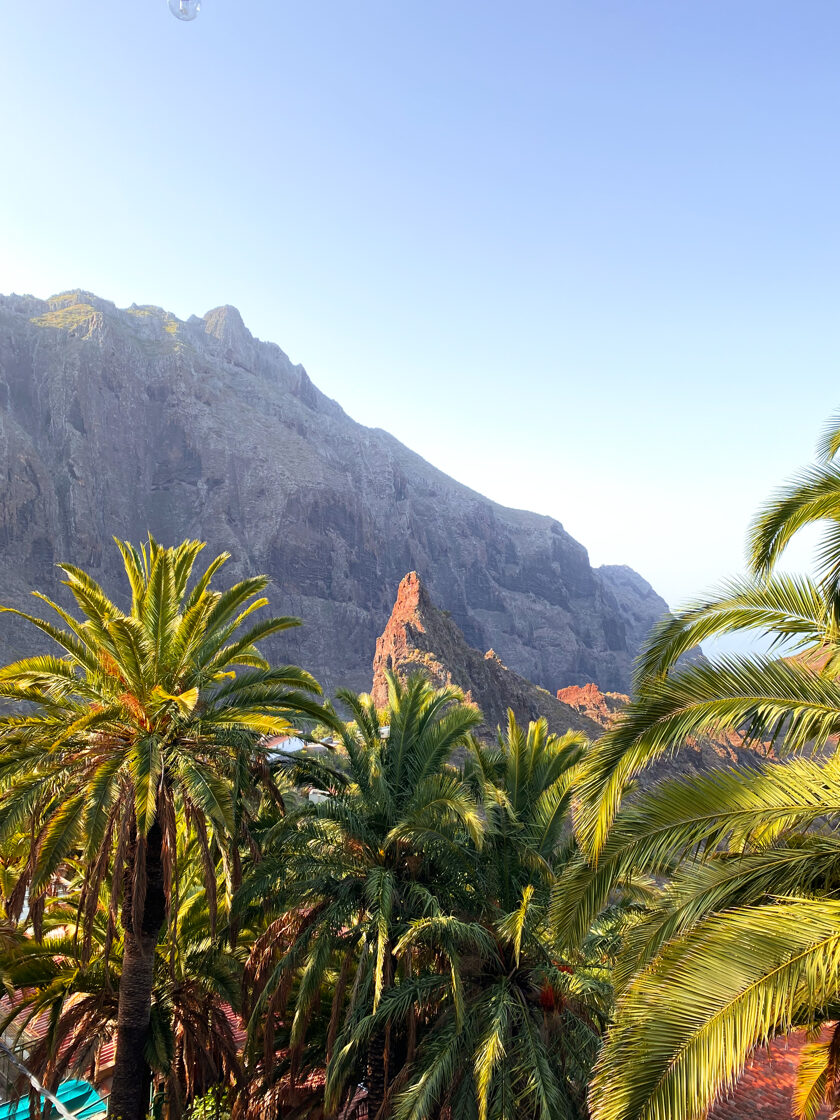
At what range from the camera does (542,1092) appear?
8.70 metres

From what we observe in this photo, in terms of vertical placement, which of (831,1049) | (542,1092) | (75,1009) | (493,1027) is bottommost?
(75,1009)

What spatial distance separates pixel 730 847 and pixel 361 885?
5.82 m

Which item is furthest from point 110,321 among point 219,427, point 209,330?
point 209,330

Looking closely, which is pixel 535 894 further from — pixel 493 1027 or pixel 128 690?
pixel 128 690

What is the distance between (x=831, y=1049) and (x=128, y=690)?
8484 millimetres

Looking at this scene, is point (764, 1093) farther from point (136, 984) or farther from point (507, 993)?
point (136, 984)

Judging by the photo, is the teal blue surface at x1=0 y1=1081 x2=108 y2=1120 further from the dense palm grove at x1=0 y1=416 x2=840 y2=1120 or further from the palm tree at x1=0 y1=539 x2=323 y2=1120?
the palm tree at x1=0 y1=539 x2=323 y2=1120

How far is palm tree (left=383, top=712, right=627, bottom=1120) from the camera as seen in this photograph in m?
8.95

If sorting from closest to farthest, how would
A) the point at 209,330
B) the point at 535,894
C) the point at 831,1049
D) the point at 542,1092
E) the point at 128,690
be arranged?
the point at 831,1049 → the point at 542,1092 → the point at 128,690 → the point at 535,894 → the point at 209,330

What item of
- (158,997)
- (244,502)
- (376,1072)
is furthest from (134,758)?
(244,502)

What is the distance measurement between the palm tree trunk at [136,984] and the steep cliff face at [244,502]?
3025 inches

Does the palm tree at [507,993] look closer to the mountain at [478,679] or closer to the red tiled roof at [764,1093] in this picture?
the red tiled roof at [764,1093]

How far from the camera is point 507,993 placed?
963cm

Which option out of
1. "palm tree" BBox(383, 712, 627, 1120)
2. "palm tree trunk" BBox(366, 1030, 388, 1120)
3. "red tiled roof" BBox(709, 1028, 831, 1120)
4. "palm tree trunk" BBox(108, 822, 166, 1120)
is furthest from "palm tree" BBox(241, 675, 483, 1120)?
"red tiled roof" BBox(709, 1028, 831, 1120)
